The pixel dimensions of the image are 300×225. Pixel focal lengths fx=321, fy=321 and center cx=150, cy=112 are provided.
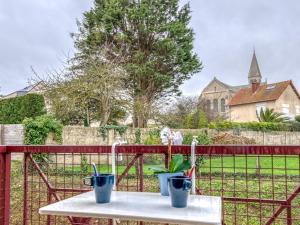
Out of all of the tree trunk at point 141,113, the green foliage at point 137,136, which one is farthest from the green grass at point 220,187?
the tree trunk at point 141,113

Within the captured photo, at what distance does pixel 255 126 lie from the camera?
49.5 ft

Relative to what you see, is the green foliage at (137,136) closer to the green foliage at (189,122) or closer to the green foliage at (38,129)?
the green foliage at (38,129)

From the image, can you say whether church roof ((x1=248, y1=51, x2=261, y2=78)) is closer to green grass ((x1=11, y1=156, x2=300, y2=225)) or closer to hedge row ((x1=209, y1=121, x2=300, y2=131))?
hedge row ((x1=209, y1=121, x2=300, y2=131))

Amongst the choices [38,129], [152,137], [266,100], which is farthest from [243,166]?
[266,100]

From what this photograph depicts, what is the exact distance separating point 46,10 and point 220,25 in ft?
23.6

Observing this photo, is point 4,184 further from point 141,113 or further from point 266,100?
point 266,100

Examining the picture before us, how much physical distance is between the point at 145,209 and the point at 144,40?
1523 cm

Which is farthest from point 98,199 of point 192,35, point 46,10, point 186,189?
point 192,35

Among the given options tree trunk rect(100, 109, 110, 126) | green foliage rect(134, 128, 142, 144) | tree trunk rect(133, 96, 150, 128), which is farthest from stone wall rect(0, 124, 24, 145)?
tree trunk rect(133, 96, 150, 128)

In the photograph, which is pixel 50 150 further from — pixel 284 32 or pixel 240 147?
pixel 284 32

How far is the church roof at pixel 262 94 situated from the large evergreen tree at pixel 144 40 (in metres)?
10.1

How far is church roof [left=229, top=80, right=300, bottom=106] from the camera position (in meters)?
23.9

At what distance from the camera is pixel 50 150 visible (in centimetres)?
214

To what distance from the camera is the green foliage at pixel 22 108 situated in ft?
31.8
